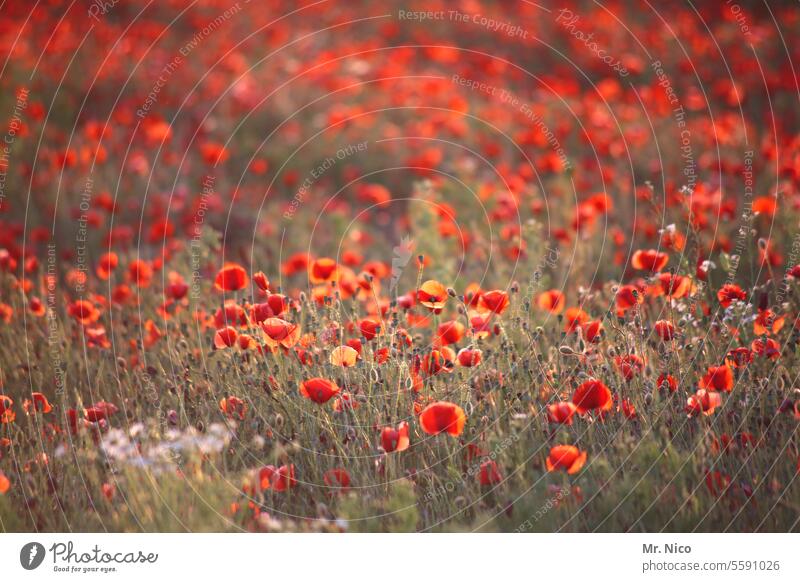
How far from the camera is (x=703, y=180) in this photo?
15.9 feet

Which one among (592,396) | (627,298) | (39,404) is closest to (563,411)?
(592,396)

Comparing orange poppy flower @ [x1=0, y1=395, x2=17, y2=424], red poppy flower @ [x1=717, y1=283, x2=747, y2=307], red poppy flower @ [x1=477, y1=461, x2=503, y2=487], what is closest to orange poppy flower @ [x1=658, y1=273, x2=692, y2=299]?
red poppy flower @ [x1=717, y1=283, x2=747, y2=307]

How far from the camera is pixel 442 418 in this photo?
7.17 feet

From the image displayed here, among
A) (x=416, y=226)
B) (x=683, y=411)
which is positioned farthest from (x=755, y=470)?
(x=416, y=226)

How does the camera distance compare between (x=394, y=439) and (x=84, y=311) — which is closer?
(x=394, y=439)

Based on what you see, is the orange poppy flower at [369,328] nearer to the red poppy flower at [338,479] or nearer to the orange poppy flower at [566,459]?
the red poppy flower at [338,479]

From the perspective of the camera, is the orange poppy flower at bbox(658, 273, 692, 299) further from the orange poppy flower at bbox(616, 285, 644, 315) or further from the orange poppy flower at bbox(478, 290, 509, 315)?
the orange poppy flower at bbox(478, 290, 509, 315)

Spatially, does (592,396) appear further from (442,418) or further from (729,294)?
(729,294)

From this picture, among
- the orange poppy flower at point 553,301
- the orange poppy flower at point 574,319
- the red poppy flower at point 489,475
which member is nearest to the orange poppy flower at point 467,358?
the red poppy flower at point 489,475

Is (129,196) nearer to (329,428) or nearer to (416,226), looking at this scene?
(416,226)

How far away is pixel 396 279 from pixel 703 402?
1.31m

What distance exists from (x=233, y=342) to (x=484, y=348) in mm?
911

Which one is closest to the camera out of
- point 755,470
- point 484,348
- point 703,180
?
point 755,470

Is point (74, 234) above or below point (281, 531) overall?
above
